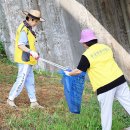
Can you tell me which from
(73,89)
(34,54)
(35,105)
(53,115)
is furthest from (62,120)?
(34,54)

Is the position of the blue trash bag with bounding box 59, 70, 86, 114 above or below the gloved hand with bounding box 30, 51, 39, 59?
below

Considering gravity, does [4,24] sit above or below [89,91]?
above

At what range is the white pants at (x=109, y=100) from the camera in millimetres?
6566

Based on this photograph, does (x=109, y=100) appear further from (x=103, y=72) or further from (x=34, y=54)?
(x=34, y=54)

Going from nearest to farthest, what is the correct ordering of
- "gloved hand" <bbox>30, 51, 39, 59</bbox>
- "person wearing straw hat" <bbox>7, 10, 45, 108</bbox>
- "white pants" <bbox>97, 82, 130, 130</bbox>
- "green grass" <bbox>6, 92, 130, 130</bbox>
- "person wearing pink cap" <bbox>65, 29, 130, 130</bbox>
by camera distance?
"person wearing pink cap" <bbox>65, 29, 130, 130</bbox>, "white pants" <bbox>97, 82, 130, 130</bbox>, "green grass" <bbox>6, 92, 130, 130</bbox>, "gloved hand" <bbox>30, 51, 39, 59</bbox>, "person wearing straw hat" <bbox>7, 10, 45, 108</bbox>

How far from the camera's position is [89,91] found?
412 inches

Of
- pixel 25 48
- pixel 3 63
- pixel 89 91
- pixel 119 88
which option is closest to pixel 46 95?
pixel 89 91

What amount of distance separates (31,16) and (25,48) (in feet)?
1.98

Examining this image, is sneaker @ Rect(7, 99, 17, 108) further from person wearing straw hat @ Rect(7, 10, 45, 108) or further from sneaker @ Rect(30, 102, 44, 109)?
sneaker @ Rect(30, 102, 44, 109)

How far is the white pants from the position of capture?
259 inches

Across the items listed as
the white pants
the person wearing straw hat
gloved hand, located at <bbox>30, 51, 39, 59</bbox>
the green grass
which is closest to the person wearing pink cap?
the white pants

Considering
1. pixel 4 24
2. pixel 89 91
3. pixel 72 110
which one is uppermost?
pixel 4 24

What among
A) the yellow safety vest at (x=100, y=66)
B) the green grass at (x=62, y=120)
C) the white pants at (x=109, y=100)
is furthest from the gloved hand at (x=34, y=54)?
the white pants at (x=109, y=100)

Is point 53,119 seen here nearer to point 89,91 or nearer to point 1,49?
point 89,91
